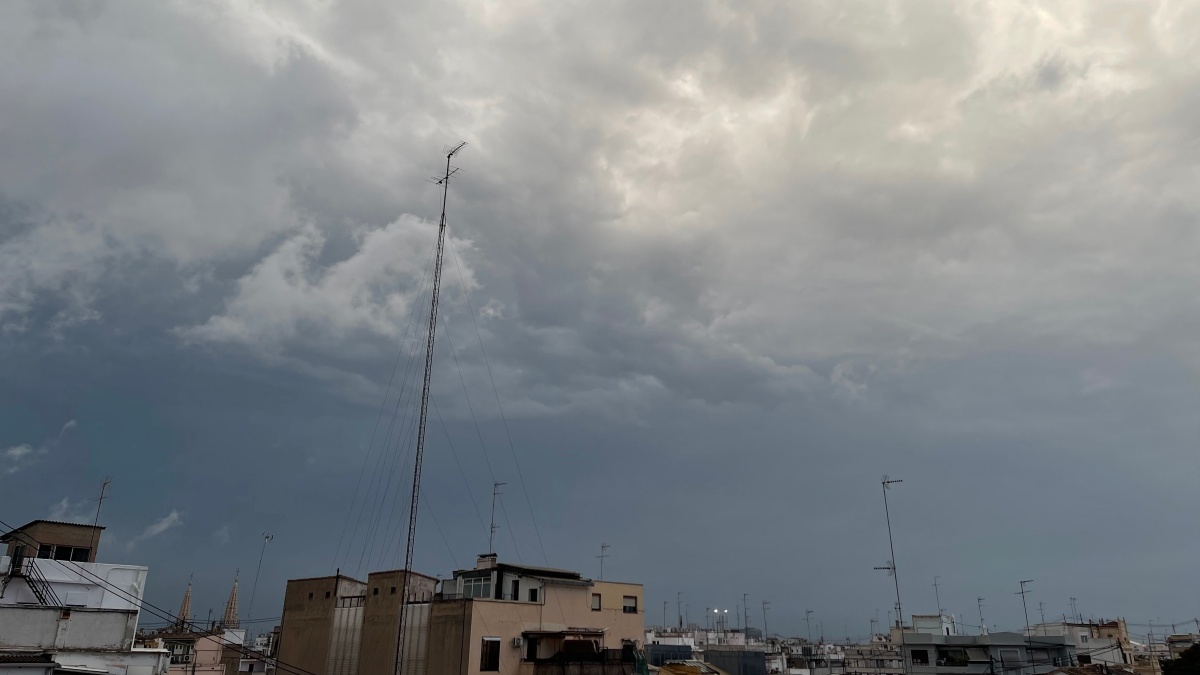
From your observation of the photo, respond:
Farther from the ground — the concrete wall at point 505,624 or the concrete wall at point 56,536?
the concrete wall at point 56,536

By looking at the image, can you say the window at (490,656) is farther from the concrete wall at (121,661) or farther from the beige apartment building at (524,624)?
the concrete wall at (121,661)

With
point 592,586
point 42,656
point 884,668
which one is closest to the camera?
point 42,656

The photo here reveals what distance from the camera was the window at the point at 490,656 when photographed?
45188 millimetres

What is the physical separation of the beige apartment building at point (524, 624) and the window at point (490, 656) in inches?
2.2

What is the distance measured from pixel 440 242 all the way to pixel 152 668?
1104 inches

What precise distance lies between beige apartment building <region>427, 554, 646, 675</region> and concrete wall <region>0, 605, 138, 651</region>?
16283 mm

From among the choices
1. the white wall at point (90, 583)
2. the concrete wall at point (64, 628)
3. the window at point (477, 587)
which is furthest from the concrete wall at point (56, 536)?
the window at point (477, 587)

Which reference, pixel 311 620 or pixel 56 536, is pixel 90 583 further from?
pixel 311 620

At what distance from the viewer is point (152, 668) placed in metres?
38.9

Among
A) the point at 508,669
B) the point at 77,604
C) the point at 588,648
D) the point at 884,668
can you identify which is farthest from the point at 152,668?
the point at 884,668

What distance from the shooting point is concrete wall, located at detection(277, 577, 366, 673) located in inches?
2015

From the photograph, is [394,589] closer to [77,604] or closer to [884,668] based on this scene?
[77,604]

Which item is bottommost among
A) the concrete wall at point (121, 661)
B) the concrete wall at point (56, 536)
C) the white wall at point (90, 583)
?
the concrete wall at point (121, 661)

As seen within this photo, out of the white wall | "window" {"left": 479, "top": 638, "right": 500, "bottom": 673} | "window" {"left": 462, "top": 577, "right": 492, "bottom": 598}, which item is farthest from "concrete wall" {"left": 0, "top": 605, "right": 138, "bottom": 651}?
"window" {"left": 462, "top": 577, "right": 492, "bottom": 598}
